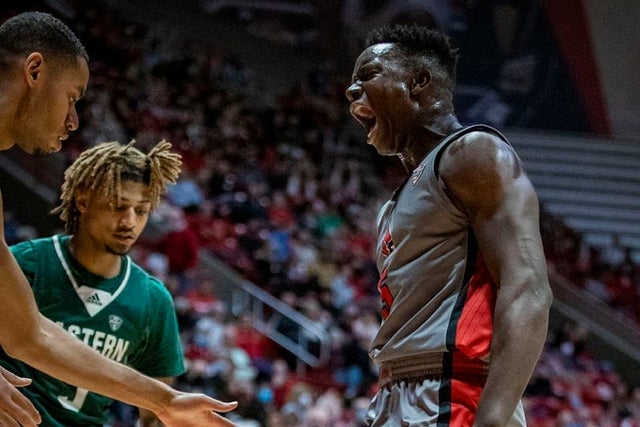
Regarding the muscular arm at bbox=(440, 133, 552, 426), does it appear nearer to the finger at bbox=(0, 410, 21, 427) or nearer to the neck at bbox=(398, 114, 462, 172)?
the neck at bbox=(398, 114, 462, 172)

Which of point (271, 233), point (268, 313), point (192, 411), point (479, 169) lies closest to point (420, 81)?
point (479, 169)

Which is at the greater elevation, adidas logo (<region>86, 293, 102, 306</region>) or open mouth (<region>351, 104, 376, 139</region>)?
open mouth (<region>351, 104, 376, 139</region>)

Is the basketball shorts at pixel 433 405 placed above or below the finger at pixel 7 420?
below

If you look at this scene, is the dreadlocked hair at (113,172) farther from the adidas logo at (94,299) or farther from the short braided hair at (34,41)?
the short braided hair at (34,41)

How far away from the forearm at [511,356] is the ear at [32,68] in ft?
5.61

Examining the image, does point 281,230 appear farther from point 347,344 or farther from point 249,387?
point 249,387

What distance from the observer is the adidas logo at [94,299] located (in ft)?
14.4

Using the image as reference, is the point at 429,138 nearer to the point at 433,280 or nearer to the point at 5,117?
the point at 433,280

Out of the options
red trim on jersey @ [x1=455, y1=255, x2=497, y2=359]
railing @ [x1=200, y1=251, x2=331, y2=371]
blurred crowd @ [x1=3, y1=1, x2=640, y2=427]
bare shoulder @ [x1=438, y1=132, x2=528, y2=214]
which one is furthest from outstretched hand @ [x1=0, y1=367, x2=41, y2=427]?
railing @ [x1=200, y1=251, x2=331, y2=371]

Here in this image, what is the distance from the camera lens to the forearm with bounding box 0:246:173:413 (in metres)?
3.37

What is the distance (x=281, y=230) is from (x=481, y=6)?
8.29 m

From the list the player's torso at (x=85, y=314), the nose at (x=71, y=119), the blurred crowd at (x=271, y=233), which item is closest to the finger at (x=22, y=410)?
the nose at (x=71, y=119)

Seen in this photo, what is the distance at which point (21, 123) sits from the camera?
10.7 ft

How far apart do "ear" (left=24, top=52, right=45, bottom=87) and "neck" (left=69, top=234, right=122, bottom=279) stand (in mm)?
1403
